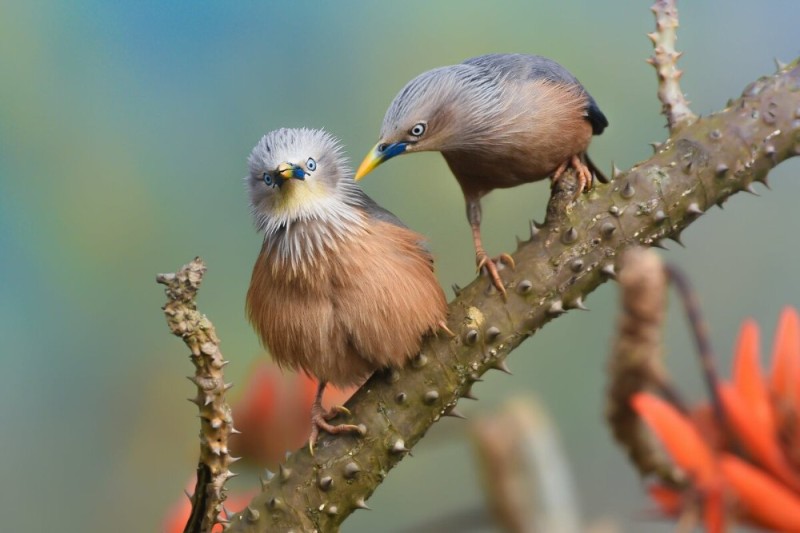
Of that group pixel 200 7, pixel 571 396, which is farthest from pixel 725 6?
pixel 200 7

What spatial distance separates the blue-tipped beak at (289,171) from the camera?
0.71 meters

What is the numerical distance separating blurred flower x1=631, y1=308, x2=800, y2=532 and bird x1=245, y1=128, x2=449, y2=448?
24 cm

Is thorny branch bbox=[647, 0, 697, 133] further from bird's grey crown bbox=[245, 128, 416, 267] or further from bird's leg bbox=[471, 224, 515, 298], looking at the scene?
bird's grey crown bbox=[245, 128, 416, 267]

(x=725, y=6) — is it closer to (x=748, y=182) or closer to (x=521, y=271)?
(x=748, y=182)

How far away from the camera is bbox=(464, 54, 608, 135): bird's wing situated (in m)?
0.87

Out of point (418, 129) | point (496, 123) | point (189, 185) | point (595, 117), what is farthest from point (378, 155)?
point (189, 185)

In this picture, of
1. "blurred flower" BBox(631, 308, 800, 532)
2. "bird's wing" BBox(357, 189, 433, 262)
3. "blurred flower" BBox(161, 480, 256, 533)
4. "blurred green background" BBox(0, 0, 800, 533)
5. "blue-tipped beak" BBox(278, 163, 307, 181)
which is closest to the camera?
"blurred flower" BBox(631, 308, 800, 532)

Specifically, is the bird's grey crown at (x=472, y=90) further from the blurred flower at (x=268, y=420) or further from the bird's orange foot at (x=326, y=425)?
the blurred flower at (x=268, y=420)

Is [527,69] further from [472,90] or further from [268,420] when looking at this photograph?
[268,420]

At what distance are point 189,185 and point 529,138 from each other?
0.82 m

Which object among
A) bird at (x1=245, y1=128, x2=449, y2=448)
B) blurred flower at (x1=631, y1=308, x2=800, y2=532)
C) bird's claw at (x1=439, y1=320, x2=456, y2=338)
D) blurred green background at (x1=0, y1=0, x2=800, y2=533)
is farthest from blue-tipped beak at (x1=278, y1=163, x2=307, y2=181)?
blurred green background at (x1=0, y1=0, x2=800, y2=533)

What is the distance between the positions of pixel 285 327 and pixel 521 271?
226mm

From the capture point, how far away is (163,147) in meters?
1.50

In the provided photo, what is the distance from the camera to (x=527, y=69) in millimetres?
883
